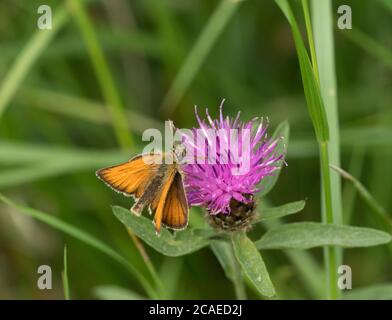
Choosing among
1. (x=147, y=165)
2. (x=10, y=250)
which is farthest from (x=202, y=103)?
(x=147, y=165)

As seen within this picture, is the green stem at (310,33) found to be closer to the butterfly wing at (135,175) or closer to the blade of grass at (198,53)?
the butterfly wing at (135,175)

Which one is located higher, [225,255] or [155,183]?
[155,183]

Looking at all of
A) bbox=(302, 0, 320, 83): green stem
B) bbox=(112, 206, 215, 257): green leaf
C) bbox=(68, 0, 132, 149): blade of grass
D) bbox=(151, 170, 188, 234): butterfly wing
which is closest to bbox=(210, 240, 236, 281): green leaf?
bbox=(112, 206, 215, 257): green leaf

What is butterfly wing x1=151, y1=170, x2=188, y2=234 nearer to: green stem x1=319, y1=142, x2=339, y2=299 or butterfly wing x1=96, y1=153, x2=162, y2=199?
butterfly wing x1=96, y1=153, x2=162, y2=199

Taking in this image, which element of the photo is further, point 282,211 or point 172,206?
point 282,211

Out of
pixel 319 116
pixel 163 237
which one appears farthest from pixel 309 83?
pixel 163 237

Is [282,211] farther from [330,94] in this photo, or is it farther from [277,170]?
[330,94]
